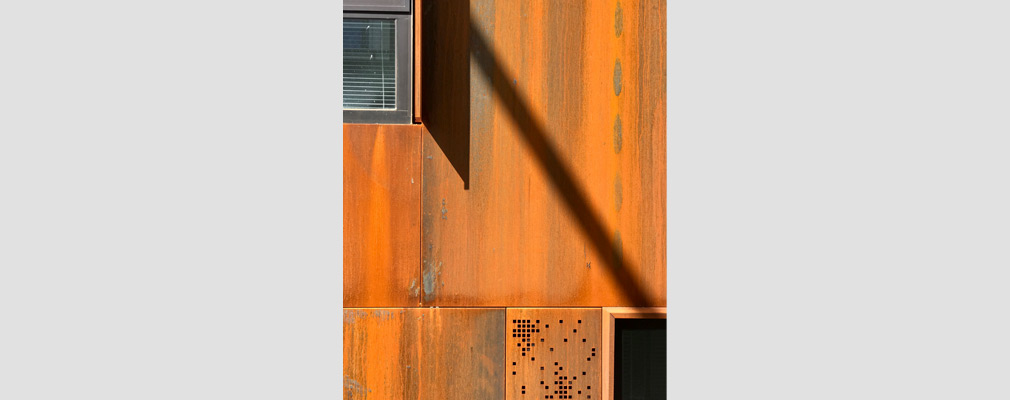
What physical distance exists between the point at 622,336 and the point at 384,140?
182cm

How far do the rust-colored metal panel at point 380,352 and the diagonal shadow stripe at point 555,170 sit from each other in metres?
1.13

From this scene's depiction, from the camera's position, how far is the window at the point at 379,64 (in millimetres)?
3912

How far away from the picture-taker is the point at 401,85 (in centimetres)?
394

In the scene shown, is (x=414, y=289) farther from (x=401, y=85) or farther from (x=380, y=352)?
(x=401, y=85)

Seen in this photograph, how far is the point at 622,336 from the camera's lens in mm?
4066

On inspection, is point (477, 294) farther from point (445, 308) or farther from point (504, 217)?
point (504, 217)

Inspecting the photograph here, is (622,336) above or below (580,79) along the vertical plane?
below

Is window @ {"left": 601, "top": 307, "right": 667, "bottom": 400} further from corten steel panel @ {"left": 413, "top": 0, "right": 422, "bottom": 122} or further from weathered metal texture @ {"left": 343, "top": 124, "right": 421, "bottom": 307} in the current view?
corten steel panel @ {"left": 413, "top": 0, "right": 422, "bottom": 122}

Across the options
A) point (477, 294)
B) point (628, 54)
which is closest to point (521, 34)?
point (628, 54)

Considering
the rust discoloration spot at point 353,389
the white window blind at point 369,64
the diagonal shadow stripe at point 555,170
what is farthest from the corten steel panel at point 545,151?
the rust discoloration spot at point 353,389

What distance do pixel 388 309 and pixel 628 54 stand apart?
Result: 6.79ft

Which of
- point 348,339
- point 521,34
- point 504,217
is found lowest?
point 348,339

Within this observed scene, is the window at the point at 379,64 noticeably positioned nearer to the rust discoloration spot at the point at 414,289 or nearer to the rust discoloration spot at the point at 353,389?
the rust discoloration spot at the point at 414,289

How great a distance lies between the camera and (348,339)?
3.98 m
